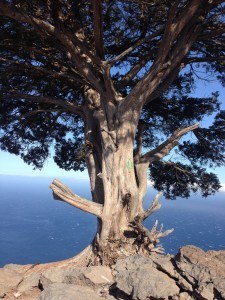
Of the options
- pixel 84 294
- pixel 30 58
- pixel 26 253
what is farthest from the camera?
pixel 26 253

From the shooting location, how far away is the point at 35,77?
8.45m

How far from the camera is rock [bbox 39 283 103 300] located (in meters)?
4.57

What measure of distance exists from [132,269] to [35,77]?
18.7 feet

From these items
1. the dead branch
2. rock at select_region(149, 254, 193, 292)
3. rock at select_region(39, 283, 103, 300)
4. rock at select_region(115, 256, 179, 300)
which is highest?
the dead branch

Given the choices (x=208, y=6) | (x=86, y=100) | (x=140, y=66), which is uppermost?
(x=208, y=6)

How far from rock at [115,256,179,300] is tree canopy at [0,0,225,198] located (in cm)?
324

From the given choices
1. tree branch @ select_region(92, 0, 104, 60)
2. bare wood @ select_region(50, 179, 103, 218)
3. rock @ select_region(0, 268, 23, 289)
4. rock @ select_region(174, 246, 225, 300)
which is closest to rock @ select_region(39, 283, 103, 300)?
rock @ select_region(0, 268, 23, 289)

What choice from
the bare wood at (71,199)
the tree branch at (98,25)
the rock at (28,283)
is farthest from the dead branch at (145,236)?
the tree branch at (98,25)

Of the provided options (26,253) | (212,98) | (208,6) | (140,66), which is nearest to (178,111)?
(212,98)

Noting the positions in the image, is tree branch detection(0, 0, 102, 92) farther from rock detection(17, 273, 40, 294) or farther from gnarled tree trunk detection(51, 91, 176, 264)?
rock detection(17, 273, 40, 294)

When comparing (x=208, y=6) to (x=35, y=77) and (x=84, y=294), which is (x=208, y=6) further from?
(x=84, y=294)

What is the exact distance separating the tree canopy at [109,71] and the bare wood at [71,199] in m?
1.49

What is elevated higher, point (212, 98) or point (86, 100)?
point (212, 98)

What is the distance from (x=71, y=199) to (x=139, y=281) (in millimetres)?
2540
